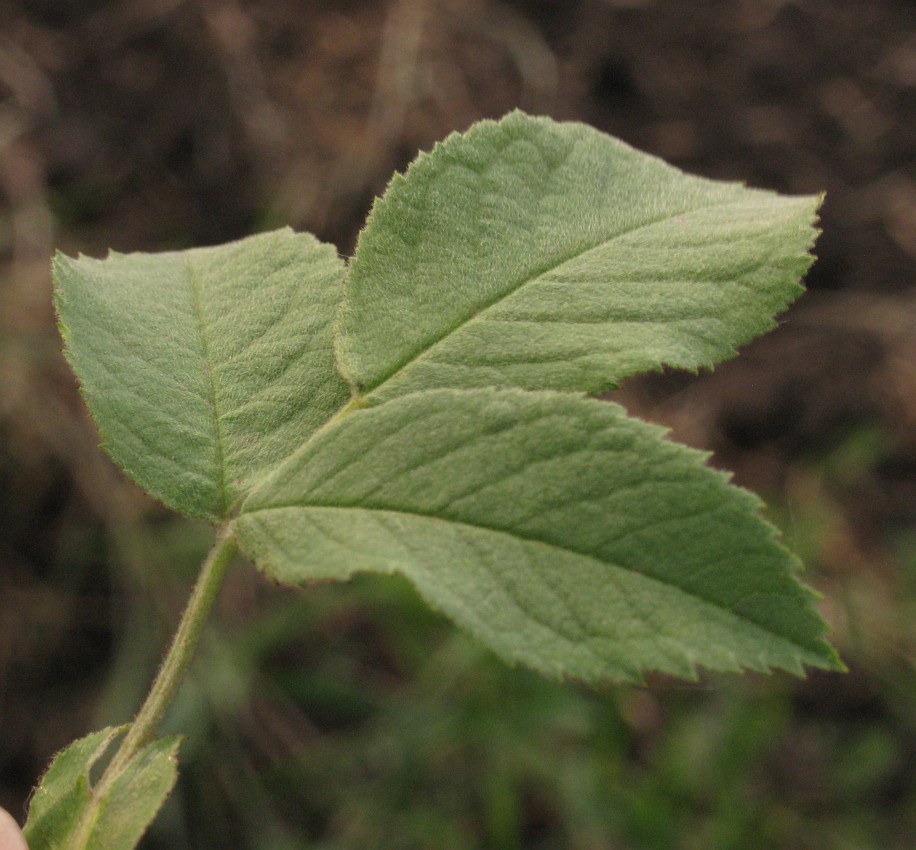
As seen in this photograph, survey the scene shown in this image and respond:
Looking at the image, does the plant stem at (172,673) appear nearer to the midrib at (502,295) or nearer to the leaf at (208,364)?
the leaf at (208,364)

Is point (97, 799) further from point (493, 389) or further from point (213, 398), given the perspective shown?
point (493, 389)

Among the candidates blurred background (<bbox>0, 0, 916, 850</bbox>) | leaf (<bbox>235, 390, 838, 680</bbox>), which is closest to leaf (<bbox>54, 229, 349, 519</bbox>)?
leaf (<bbox>235, 390, 838, 680</bbox>)

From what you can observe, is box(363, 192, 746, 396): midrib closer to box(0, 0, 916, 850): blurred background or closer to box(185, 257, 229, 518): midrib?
box(185, 257, 229, 518): midrib

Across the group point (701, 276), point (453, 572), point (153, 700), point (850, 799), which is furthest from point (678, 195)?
point (850, 799)

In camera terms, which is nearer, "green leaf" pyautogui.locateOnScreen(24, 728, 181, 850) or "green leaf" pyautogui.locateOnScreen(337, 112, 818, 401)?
"green leaf" pyautogui.locateOnScreen(24, 728, 181, 850)

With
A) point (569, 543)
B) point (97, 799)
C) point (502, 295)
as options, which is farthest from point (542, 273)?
point (97, 799)

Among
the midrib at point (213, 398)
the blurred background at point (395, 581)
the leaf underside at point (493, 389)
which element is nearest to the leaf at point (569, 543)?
the leaf underside at point (493, 389)
